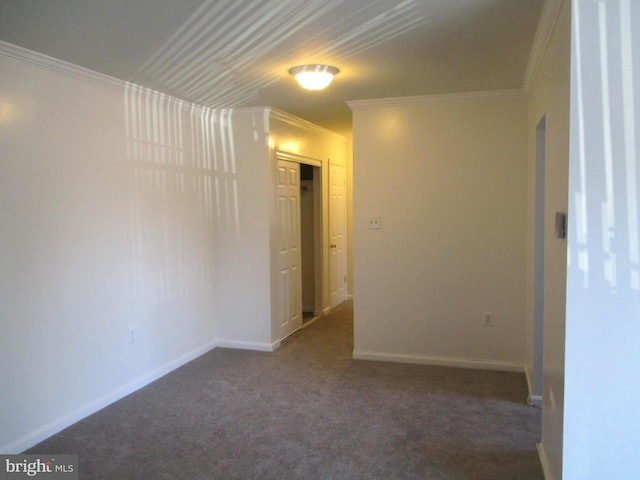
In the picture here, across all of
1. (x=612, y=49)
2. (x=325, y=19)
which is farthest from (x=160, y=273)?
(x=612, y=49)

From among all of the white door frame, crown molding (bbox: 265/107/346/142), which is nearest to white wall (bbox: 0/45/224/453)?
crown molding (bbox: 265/107/346/142)

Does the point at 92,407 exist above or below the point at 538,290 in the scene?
below

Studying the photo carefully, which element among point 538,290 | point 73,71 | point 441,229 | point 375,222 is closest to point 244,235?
point 375,222

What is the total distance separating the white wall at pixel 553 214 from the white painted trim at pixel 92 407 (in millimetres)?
2837

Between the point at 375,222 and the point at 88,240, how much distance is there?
233 cm

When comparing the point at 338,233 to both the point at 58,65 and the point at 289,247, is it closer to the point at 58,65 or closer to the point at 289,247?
the point at 289,247

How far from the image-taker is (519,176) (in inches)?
160

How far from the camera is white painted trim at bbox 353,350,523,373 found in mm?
4180

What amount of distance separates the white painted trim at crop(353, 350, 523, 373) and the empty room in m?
0.02

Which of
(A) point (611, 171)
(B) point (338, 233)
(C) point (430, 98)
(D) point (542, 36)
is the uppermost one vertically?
(C) point (430, 98)

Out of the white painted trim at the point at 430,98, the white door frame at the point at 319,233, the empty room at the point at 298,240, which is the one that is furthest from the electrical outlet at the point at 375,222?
the white door frame at the point at 319,233

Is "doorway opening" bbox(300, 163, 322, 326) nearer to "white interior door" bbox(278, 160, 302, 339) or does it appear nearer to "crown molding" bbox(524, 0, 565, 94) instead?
"white interior door" bbox(278, 160, 302, 339)

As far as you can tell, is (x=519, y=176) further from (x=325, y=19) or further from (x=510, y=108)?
(x=325, y=19)

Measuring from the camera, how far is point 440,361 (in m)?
4.34
